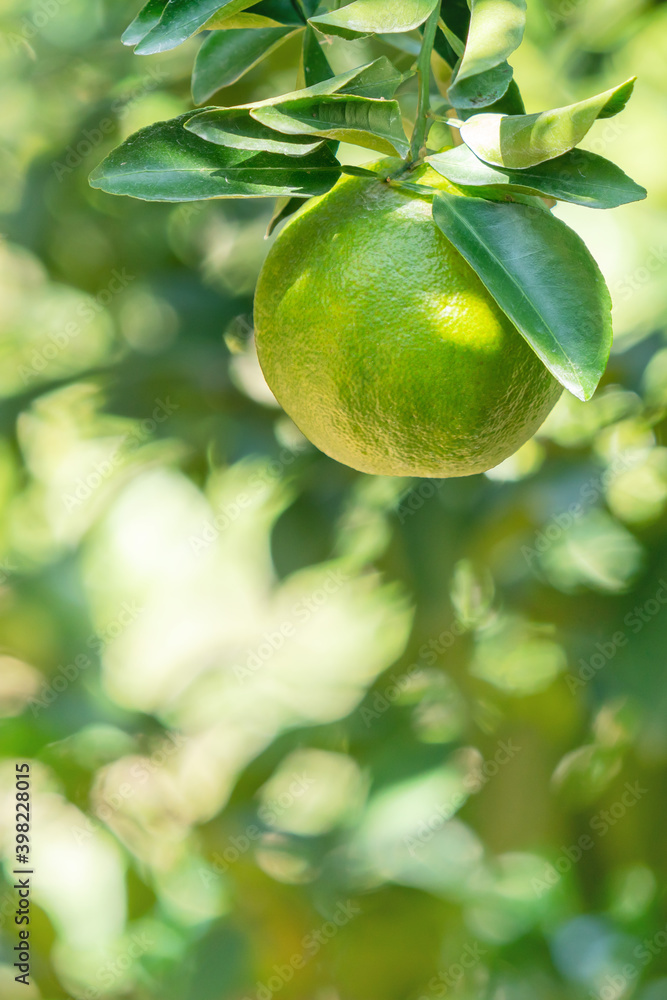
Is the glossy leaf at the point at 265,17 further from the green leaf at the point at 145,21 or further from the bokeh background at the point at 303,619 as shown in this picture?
the bokeh background at the point at 303,619

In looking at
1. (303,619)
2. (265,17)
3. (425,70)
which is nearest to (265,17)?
(265,17)

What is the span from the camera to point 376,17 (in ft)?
1.12

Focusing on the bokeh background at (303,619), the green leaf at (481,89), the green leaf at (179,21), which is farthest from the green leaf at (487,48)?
the bokeh background at (303,619)

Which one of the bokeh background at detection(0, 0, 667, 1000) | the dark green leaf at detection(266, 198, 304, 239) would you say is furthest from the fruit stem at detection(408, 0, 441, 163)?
the bokeh background at detection(0, 0, 667, 1000)

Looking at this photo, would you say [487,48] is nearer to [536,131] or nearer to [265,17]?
[536,131]

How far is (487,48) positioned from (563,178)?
0.21 feet

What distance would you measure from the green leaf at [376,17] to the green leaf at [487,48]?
3 cm

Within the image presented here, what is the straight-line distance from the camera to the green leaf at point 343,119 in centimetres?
33

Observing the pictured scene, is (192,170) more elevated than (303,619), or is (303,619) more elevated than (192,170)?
(192,170)

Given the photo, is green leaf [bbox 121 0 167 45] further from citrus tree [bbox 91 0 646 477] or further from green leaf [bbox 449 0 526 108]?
green leaf [bbox 449 0 526 108]

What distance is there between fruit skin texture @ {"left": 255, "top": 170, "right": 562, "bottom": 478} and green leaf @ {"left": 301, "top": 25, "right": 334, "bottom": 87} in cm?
7

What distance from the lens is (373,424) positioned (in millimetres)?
432

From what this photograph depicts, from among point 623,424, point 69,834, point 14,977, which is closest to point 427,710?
point 623,424

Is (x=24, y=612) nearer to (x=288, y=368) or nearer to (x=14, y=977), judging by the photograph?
(x=14, y=977)
